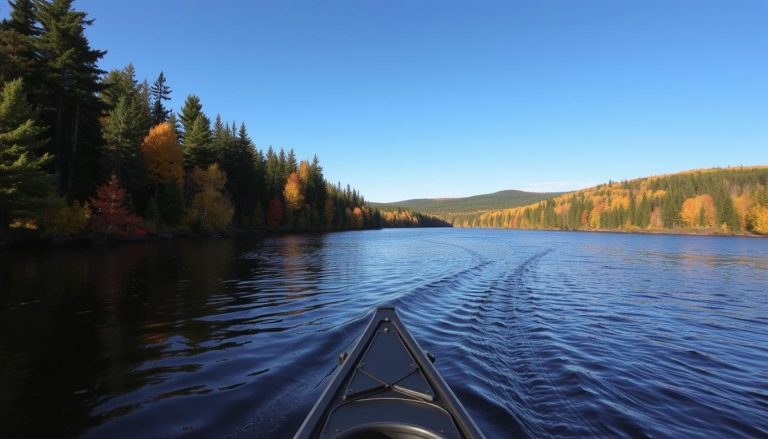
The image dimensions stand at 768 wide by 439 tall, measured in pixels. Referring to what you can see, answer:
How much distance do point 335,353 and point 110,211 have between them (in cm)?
4266

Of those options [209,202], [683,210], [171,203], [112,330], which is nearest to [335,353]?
[112,330]

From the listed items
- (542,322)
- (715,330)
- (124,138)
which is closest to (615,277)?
(715,330)

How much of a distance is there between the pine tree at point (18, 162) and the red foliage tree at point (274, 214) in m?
54.6

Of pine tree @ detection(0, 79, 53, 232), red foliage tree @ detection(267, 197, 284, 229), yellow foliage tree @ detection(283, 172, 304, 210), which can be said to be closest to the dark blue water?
pine tree @ detection(0, 79, 53, 232)

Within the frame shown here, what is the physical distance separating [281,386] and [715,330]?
13.0 meters

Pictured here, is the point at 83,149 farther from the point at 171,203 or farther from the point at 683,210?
the point at 683,210

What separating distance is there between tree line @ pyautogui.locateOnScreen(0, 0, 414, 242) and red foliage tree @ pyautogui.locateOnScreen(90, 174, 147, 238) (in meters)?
0.09

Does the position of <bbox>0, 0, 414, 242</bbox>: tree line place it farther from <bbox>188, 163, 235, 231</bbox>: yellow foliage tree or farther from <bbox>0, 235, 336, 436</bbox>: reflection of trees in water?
<bbox>0, 235, 336, 436</bbox>: reflection of trees in water

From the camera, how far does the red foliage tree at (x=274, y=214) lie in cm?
8463

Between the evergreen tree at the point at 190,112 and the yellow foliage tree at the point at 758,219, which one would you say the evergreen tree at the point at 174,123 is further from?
the yellow foliage tree at the point at 758,219

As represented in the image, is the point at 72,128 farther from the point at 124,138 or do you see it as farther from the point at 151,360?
the point at 151,360

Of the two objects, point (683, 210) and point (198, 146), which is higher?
point (198, 146)

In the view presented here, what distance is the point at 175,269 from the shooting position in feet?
72.4

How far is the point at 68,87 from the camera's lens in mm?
37656
